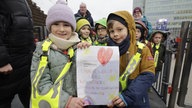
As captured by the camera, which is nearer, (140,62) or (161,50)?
(140,62)

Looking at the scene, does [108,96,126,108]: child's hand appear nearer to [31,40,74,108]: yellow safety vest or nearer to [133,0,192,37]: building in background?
[31,40,74,108]: yellow safety vest

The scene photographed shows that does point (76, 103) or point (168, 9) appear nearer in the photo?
point (76, 103)

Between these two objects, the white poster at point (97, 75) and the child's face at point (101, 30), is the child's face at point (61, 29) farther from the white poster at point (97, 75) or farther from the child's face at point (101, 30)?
the child's face at point (101, 30)

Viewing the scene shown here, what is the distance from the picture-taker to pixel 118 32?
1.79 metres

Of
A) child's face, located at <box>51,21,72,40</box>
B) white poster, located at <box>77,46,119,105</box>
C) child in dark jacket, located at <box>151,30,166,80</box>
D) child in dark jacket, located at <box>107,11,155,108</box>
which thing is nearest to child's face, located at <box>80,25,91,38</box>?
child in dark jacket, located at <box>151,30,166,80</box>

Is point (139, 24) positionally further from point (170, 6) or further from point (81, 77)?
point (170, 6)

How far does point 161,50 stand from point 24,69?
10.0 ft

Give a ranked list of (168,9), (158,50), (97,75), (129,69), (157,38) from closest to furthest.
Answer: (97,75)
(129,69)
(158,50)
(157,38)
(168,9)

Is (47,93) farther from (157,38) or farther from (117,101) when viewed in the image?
(157,38)

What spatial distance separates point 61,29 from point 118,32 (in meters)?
0.48

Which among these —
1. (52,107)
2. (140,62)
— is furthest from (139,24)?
(52,107)

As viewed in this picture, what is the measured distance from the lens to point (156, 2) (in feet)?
136

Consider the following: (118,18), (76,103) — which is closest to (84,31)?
(118,18)

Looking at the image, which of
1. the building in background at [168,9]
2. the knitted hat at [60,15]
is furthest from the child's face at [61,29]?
the building in background at [168,9]
